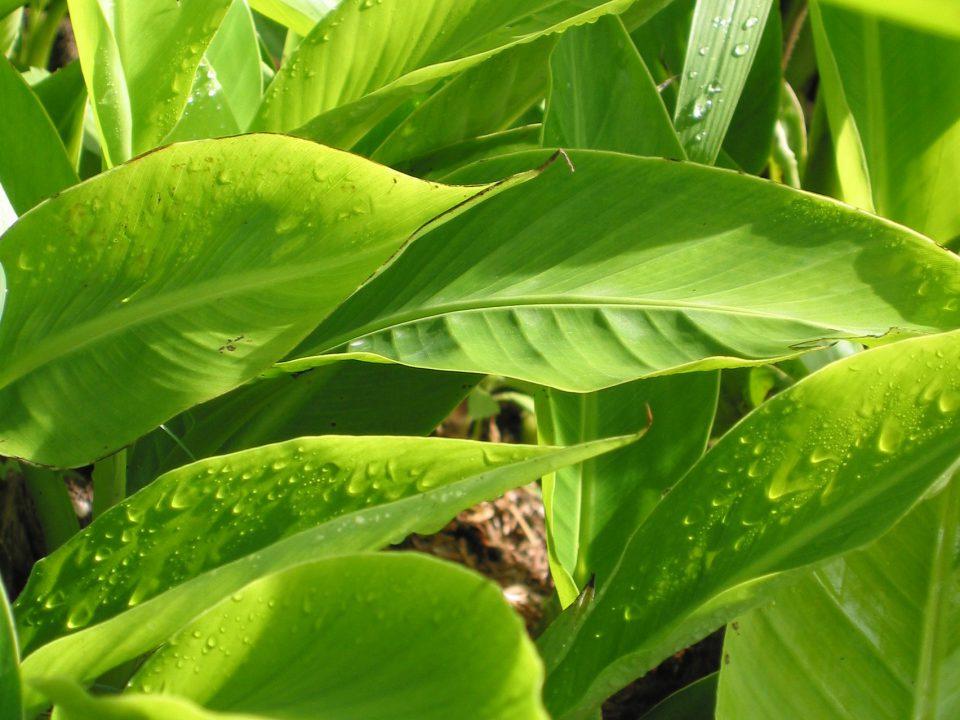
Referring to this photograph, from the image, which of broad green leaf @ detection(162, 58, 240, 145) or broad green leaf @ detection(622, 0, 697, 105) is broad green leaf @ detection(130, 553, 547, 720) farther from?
broad green leaf @ detection(622, 0, 697, 105)

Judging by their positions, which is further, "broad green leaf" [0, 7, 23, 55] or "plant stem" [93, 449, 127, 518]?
"broad green leaf" [0, 7, 23, 55]

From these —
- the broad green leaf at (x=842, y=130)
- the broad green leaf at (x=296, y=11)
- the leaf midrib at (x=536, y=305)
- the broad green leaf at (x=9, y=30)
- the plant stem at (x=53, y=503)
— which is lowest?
the plant stem at (x=53, y=503)

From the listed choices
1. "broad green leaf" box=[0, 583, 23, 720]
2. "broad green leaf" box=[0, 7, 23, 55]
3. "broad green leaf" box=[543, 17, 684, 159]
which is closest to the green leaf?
"broad green leaf" box=[543, 17, 684, 159]

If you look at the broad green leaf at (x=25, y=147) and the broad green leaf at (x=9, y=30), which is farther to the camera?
the broad green leaf at (x=9, y=30)

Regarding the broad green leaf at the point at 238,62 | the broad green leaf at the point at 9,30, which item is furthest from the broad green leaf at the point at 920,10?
the broad green leaf at the point at 9,30

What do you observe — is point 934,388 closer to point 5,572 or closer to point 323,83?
point 323,83

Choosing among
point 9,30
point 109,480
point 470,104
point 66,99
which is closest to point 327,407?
point 109,480

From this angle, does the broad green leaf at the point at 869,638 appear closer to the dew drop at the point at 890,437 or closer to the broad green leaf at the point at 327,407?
the dew drop at the point at 890,437
